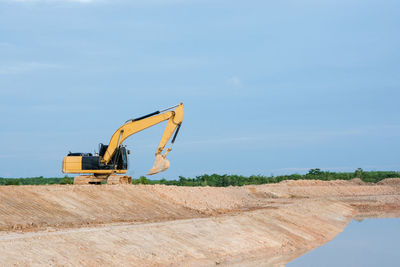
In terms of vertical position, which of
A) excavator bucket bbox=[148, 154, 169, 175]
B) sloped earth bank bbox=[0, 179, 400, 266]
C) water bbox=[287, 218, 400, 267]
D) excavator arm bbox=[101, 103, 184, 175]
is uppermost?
excavator arm bbox=[101, 103, 184, 175]

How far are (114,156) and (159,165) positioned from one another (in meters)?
4.22

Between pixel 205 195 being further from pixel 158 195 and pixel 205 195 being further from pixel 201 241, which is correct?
pixel 201 241

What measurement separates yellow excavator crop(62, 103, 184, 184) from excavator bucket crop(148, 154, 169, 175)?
166 centimetres

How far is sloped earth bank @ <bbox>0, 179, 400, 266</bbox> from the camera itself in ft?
56.3

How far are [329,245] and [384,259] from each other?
439 cm

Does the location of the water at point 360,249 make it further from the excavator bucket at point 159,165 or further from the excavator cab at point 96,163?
the excavator cab at point 96,163

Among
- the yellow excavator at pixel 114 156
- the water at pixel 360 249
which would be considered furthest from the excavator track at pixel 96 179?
the water at pixel 360 249

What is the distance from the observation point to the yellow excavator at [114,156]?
36.7 metres

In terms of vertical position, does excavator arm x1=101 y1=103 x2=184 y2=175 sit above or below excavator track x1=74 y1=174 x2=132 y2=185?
above

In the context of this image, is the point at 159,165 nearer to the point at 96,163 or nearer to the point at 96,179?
the point at 96,163

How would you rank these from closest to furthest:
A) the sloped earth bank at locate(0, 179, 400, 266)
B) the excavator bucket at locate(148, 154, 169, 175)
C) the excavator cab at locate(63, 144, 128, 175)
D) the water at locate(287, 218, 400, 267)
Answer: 1. the sloped earth bank at locate(0, 179, 400, 266)
2. the water at locate(287, 218, 400, 267)
3. the excavator bucket at locate(148, 154, 169, 175)
4. the excavator cab at locate(63, 144, 128, 175)

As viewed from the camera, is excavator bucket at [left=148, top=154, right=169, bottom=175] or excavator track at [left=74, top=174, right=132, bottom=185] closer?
excavator bucket at [left=148, top=154, right=169, bottom=175]

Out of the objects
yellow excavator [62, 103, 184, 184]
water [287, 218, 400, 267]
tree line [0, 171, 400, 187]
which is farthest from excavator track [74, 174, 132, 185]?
tree line [0, 171, 400, 187]

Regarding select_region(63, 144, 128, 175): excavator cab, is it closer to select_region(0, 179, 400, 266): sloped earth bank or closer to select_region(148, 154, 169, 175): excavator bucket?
select_region(0, 179, 400, 266): sloped earth bank
